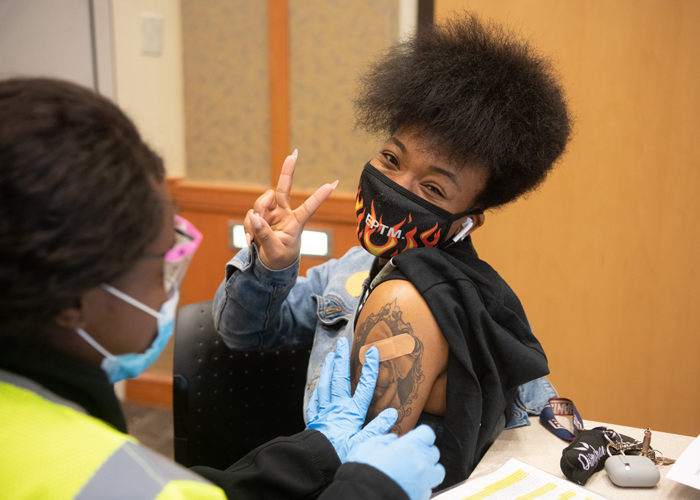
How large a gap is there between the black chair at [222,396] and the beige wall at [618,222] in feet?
3.88

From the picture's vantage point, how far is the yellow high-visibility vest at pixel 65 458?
53 centimetres

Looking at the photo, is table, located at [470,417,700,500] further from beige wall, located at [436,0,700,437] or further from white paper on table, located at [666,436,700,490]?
beige wall, located at [436,0,700,437]

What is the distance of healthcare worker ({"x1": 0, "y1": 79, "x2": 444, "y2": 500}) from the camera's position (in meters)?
0.52

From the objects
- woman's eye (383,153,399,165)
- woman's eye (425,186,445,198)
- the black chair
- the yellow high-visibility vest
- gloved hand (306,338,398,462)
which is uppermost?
woman's eye (383,153,399,165)

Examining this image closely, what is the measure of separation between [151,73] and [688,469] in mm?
2572

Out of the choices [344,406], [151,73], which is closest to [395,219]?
[344,406]

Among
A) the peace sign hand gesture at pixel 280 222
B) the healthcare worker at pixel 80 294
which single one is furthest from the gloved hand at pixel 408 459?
the peace sign hand gesture at pixel 280 222

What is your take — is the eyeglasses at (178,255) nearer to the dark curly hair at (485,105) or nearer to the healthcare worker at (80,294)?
the healthcare worker at (80,294)

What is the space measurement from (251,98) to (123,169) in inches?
81.0

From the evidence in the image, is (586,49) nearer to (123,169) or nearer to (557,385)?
(557,385)

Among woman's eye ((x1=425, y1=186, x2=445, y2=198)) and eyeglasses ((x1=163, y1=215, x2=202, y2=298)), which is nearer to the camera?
eyeglasses ((x1=163, y1=215, x2=202, y2=298))

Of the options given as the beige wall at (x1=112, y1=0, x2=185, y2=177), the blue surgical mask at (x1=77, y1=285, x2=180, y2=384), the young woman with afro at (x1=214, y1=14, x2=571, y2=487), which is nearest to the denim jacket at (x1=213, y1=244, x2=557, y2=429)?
the young woman with afro at (x1=214, y1=14, x2=571, y2=487)

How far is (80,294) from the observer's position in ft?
1.93

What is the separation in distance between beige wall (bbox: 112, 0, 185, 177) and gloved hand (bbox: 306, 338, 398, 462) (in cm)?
182
